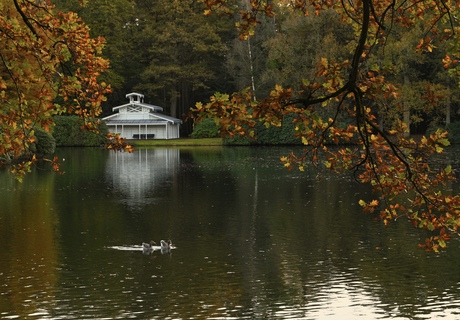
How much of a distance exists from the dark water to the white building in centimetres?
5579

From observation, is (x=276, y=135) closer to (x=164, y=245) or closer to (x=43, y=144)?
(x=43, y=144)

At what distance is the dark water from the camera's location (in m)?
17.6

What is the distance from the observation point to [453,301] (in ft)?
58.3

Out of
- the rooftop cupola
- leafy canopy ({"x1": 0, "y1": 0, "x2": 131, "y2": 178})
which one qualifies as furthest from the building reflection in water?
leafy canopy ({"x1": 0, "y1": 0, "x2": 131, "y2": 178})

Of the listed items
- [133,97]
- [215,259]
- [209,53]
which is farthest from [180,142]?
[215,259]

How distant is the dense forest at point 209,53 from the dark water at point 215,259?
4140 centimetres

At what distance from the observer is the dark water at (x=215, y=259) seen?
1761cm

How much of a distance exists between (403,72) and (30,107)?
69.7 meters

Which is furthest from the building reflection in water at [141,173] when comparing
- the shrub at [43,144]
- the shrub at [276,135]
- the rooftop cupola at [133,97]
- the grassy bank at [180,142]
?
the rooftop cupola at [133,97]

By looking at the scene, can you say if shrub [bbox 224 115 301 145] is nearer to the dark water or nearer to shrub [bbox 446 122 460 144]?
shrub [bbox 446 122 460 144]

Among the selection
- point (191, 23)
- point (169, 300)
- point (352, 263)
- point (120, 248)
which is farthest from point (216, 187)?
point (191, 23)

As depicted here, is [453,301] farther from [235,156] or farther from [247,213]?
[235,156]

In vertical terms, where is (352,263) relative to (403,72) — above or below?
below

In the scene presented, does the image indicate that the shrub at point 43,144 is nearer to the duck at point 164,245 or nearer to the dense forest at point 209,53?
the dense forest at point 209,53
